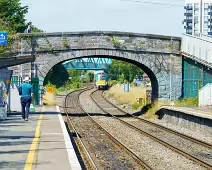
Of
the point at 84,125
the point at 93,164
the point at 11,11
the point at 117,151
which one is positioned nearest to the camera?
the point at 93,164

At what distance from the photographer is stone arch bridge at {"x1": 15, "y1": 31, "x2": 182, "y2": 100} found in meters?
32.3

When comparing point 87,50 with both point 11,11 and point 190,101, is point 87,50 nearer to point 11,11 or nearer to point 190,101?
point 190,101

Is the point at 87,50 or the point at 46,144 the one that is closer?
the point at 46,144

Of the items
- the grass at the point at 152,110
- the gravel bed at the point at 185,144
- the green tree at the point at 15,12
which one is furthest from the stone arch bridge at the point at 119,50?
the green tree at the point at 15,12

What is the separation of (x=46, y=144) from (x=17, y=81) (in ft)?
57.3

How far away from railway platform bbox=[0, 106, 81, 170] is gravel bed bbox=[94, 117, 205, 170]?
90.7 inches

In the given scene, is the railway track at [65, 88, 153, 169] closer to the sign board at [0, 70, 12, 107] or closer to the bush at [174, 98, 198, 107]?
the sign board at [0, 70, 12, 107]

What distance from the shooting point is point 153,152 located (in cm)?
1540

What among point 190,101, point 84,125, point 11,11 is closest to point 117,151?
point 84,125

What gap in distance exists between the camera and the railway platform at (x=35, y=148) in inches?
394

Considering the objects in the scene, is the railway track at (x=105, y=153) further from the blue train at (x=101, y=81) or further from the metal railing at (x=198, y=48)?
the blue train at (x=101, y=81)

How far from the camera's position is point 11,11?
6488 centimetres

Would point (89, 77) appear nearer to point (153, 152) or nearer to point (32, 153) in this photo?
point (153, 152)

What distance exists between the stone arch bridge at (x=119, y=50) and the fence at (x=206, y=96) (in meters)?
4.67
